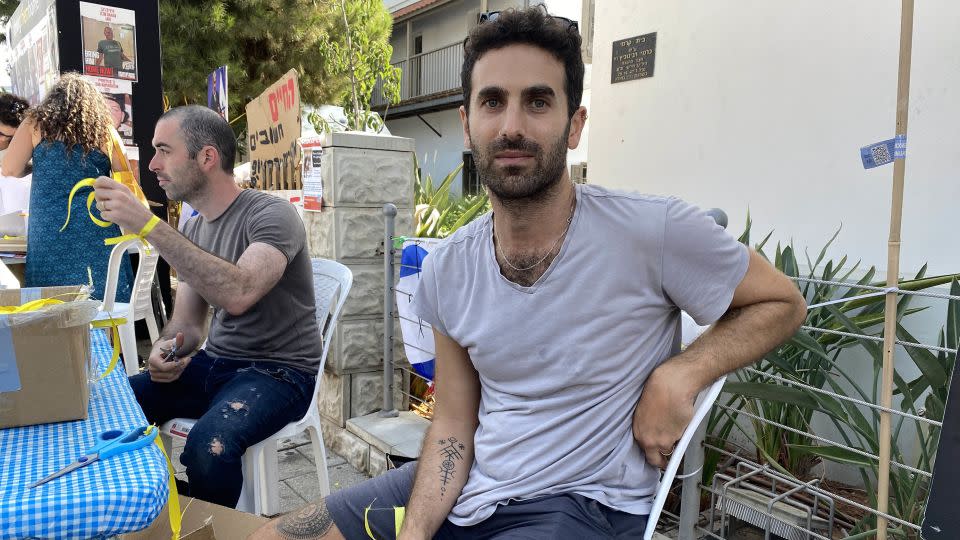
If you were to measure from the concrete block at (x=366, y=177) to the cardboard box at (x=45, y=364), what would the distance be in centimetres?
233

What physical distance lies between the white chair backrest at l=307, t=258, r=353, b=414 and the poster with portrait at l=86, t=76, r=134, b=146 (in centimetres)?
351

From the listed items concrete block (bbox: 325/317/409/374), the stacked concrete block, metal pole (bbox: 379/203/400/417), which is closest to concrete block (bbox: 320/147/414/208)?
the stacked concrete block

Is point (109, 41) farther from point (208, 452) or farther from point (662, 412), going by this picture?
point (662, 412)

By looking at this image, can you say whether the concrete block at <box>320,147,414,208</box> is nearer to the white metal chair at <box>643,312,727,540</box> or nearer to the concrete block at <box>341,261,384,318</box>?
the concrete block at <box>341,261,384,318</box>

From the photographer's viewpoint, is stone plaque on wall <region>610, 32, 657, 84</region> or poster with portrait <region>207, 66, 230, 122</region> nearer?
stone plaque on wall <region>610, 32, 657, 84</region>

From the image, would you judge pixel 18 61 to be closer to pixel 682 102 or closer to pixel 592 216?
pixel 682 102

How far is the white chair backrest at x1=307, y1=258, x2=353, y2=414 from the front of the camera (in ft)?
8.43

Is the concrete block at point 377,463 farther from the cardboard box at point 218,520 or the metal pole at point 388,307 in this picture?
the cardboard box at point 218,520

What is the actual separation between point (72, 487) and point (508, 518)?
843mm

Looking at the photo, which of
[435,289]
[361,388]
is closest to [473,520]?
[435,289]

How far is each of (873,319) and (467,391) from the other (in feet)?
5.62

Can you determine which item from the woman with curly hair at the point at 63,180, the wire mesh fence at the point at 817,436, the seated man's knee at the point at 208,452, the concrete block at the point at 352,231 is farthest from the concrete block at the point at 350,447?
the woman with curly hair at the point at 63,180

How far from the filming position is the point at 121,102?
545cm

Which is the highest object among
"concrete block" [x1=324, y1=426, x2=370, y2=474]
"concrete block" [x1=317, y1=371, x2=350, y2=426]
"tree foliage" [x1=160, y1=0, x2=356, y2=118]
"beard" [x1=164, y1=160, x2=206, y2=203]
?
→ "tree foliage" [x1=160, y1=0, x2=356, y2=118]
